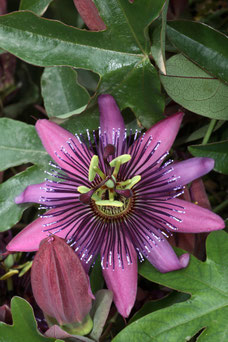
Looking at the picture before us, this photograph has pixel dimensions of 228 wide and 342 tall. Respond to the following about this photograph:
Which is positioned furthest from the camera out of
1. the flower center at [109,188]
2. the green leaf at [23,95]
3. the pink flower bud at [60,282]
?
the green leaf at [23,95]

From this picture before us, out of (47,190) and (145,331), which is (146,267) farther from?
(47,190)

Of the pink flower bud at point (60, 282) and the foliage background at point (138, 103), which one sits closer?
the pink flower bud at point (60, 282)

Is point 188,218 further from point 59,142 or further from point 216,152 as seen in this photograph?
point 59,142

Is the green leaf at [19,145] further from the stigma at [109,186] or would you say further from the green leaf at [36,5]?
the green leaf at [36,5]

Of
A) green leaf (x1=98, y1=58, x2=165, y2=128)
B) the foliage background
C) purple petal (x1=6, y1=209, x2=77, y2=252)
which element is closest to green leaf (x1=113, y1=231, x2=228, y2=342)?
the foliage background

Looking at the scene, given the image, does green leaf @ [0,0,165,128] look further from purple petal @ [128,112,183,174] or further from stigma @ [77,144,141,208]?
stigma @ [77,144,141,208]

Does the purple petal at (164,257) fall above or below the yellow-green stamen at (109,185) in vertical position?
below

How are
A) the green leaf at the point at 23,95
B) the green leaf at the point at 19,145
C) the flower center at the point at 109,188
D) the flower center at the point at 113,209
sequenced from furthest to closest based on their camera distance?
1. the green leaf at the point at 23,95
2. the green leaf at the point at 19,145
3. the flower center at the point at 113,209
4. the flower center at the point at 109,188

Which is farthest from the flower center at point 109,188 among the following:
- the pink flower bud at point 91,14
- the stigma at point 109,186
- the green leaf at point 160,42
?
the pink flower bud at point 91,14
